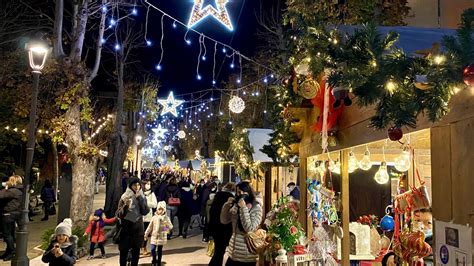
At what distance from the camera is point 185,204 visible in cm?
1305

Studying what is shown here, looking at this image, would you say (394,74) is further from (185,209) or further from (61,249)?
(185,209)

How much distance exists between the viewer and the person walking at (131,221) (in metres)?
7.39

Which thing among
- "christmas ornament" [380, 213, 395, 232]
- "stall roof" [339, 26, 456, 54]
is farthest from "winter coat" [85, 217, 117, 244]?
"stall roof" [339, 26, 456, 54]

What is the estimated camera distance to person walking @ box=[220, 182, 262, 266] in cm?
600

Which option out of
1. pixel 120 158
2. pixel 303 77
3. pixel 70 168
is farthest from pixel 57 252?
pixel 120 158

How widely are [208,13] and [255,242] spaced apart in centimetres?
473

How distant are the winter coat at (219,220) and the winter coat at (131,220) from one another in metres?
1.32

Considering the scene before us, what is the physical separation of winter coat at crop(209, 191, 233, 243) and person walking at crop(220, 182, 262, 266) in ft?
2.32

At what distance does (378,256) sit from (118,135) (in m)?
12.8

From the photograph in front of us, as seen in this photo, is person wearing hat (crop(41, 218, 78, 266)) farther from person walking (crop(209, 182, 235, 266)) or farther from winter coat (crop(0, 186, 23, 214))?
winter coat (crop(0, 186, 23, 214))

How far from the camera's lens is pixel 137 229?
24.5ft

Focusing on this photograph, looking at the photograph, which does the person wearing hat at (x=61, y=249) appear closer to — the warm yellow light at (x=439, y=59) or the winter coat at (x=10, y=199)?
the warm yellow light at (x=439, y=59)

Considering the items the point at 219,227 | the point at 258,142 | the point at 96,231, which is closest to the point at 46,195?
the point at 96,231

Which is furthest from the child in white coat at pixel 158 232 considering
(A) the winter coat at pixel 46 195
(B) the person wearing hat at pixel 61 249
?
(A) the winter coat at pixel 46 195
